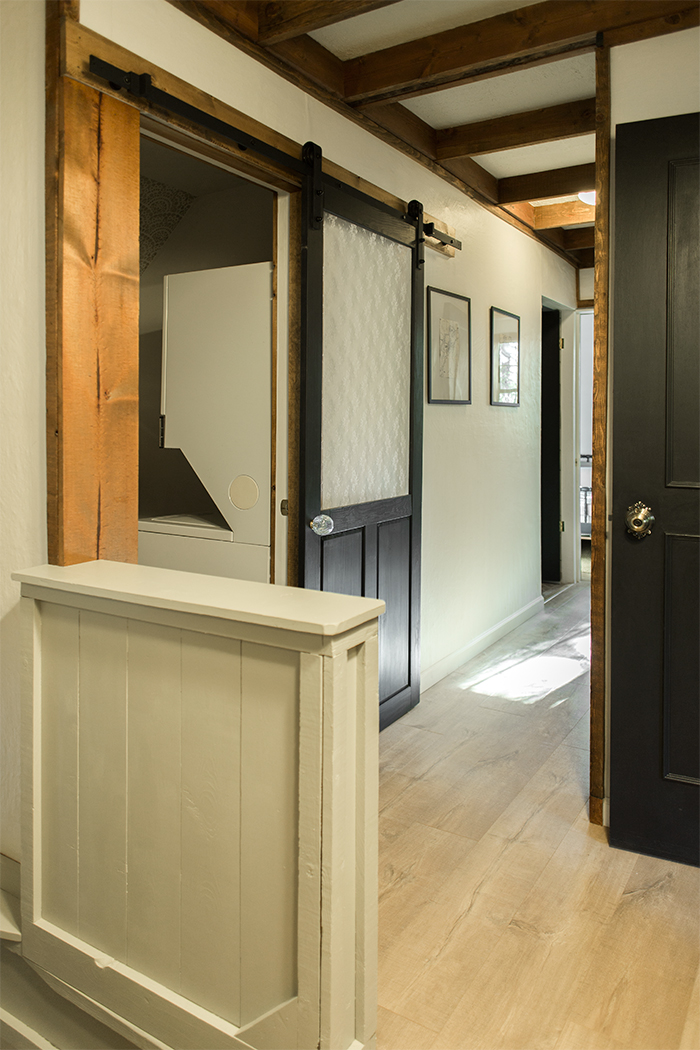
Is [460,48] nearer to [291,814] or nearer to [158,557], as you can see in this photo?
[158,557]

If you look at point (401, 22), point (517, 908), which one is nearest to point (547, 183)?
point (401, 22)

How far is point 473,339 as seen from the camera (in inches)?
161

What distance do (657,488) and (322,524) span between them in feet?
3.73

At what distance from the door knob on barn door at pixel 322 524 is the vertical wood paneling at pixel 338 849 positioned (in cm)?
138

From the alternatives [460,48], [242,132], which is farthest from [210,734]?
[460,48]

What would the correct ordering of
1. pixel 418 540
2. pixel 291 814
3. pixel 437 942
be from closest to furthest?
pixel 291 814 → pixel 437 942 → pixel 418 540

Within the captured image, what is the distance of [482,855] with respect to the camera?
2301 millimetres

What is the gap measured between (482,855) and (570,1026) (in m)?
0.67

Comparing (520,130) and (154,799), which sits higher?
(520,130)

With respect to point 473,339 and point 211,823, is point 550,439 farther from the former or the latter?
point 211,823

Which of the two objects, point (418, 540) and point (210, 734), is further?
point (418, 540)

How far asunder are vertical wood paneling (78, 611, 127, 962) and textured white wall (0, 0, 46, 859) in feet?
1.41

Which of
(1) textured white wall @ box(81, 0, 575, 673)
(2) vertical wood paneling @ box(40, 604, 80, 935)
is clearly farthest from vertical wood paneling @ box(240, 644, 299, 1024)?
(1) textured white wall @ box(81, 0, 575, 673)

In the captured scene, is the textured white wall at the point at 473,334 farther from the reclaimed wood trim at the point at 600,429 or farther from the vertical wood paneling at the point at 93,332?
the reclaimed wood trim at the point at 600,429
